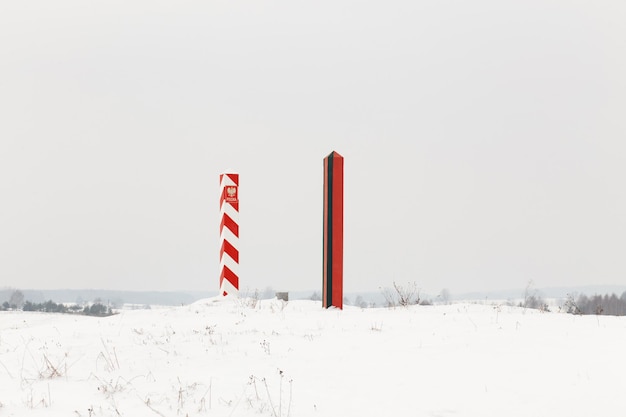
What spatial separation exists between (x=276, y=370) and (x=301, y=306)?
5640mm

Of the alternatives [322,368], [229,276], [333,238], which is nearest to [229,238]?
[229,276]

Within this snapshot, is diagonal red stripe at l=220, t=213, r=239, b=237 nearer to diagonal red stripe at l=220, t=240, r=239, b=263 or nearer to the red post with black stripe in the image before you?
diagonal red stripe at l=220, t=240, r=239, b=263

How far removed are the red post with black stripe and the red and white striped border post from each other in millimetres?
2500

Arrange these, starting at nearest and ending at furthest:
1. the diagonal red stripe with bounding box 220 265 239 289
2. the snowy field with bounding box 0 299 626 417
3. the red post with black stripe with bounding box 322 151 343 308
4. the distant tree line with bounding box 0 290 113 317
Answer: the snowy field with bounding box 0 299 626 417
the red post with black stripe with bounding box 322 151 343 308
the diagonal red stripe with bounding box 220 265 239 289
the distant tree line with bounding box 0 290 113 317

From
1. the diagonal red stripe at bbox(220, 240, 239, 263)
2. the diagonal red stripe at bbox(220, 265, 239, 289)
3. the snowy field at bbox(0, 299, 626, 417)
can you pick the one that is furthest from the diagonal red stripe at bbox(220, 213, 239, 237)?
the snowy field at bbox(0, 299, 626, 417)

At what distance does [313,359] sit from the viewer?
263 inches

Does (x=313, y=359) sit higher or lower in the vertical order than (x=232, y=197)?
lower

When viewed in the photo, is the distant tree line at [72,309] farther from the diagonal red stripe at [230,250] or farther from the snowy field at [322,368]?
the snowy field at [322,368]

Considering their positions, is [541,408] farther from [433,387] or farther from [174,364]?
[174,364]

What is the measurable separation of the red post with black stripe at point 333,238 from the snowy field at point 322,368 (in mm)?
2222

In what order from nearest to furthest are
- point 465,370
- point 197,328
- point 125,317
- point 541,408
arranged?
point 541,408
point 465,370
point 197,328
point 125,317

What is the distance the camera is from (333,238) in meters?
11.7

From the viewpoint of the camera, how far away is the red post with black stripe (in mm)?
11570

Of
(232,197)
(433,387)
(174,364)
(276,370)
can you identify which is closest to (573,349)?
(433,387)
